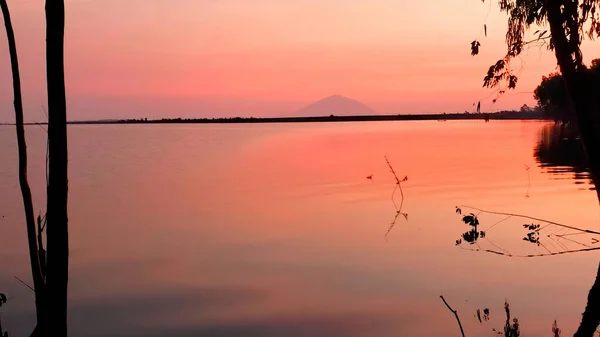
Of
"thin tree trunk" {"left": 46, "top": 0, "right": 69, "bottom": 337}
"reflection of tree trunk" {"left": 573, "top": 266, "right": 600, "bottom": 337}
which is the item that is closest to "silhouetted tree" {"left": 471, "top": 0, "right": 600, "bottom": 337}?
"reflection of tree trunk" {"left": 573, "top": 266, "right": 600, "bottom": 337}

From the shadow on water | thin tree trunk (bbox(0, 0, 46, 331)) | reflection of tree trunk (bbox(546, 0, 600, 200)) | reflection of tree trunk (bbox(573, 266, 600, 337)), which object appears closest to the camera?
thin tree trunk (bbox(0, 0, 46, 331))

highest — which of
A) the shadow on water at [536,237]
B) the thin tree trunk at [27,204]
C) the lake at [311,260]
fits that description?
the thin tree trunk at [27,204]

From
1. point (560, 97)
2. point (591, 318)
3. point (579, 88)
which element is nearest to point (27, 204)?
point (579, 88)

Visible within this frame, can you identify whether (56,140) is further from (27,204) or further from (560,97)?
(560,97)

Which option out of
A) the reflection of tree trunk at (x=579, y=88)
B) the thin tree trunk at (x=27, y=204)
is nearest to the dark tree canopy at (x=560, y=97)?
the reflection of tree trunk at (x=579, y=88)

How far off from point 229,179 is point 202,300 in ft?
78.2

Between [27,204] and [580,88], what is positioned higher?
[580,88]

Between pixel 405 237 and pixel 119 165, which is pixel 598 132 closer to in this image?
pixel 405 237

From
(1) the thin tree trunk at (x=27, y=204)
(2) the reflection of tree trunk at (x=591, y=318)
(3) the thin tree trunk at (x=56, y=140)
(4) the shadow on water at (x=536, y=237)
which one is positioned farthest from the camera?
(4) the shadow on water at (x=536, y=237)

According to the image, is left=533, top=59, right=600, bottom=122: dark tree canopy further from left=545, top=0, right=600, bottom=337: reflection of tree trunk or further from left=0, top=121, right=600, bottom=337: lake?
left=0, top=121, right=600, bottom=337: lake

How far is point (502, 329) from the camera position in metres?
10.1

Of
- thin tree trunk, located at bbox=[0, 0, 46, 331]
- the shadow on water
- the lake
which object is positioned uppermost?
thin tree trunk, located at bbox=[0, 0, 46, 331]

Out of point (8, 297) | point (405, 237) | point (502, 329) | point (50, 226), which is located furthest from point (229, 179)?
point (50, 226)

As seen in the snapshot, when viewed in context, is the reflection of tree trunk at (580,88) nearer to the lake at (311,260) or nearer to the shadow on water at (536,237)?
the shadow on water at (536,237)
